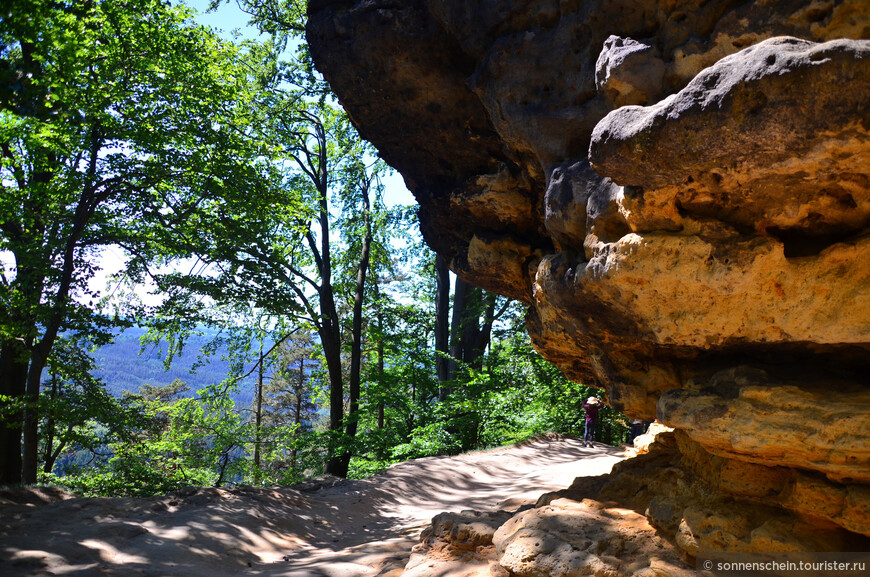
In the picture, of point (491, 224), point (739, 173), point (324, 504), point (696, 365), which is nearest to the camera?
point (739, 173)

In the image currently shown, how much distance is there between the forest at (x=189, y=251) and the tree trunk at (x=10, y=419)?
0.10 ft

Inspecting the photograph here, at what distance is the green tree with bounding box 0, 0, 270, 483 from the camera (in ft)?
27.5

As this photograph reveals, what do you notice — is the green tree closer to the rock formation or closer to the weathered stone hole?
the rock formation

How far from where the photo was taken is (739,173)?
127 inches

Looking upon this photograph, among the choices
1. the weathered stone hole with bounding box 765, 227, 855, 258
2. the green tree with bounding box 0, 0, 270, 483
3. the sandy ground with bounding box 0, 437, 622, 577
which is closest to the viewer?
the weathered stone hole with bounding box 765, 227, 855, 258

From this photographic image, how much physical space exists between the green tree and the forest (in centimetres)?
4

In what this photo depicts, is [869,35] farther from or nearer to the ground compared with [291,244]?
nearer to the ground

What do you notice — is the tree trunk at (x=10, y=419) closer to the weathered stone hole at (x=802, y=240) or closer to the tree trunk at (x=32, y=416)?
the tree trunk at (x=32, y=416)

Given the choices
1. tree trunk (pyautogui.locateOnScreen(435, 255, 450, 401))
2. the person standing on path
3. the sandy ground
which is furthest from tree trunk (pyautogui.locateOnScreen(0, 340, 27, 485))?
the person standing on path

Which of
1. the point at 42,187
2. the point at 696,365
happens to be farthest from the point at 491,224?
the point at 42,187

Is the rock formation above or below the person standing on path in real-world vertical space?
above

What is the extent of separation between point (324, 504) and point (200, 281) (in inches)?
234

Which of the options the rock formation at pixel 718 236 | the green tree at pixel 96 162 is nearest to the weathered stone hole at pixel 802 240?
the rock formation at pixel 718 236

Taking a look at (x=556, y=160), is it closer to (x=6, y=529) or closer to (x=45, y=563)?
(x=45, y=563)
